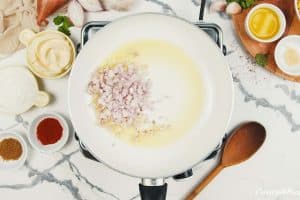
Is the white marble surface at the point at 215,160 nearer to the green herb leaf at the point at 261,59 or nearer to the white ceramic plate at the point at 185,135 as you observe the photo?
the green herb leaf at the point at 261,59

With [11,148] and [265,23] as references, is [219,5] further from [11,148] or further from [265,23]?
[11,148]

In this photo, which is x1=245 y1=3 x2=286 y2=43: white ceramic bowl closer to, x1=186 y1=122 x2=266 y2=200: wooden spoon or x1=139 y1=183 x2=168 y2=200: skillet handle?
x1=186 y1=122 x2=266 y2=200: wooden spoon

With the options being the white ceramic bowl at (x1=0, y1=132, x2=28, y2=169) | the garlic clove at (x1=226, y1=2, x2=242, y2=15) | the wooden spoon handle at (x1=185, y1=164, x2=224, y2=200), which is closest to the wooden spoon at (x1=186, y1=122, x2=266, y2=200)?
the wooden spoon handle at (x1=185, y1=164, x2=224, y2=200)

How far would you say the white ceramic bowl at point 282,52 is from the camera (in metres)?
1.19

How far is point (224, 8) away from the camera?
122cm

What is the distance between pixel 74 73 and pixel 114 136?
14 cm

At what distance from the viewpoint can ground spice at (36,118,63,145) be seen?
3.98ft

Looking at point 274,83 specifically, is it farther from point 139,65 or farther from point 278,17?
point 139,65

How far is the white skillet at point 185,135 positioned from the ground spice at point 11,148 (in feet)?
0.62

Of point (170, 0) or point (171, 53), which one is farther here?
point (170, 0)

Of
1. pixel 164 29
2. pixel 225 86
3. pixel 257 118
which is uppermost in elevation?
pixel 164 29

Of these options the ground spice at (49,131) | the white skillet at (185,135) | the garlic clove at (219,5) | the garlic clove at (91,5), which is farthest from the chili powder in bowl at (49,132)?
the garlic clove at (219,5)

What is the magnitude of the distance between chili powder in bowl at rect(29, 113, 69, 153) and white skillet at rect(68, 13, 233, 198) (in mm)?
126

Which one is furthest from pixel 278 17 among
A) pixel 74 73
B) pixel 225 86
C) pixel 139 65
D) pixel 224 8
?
pixel 74 73
